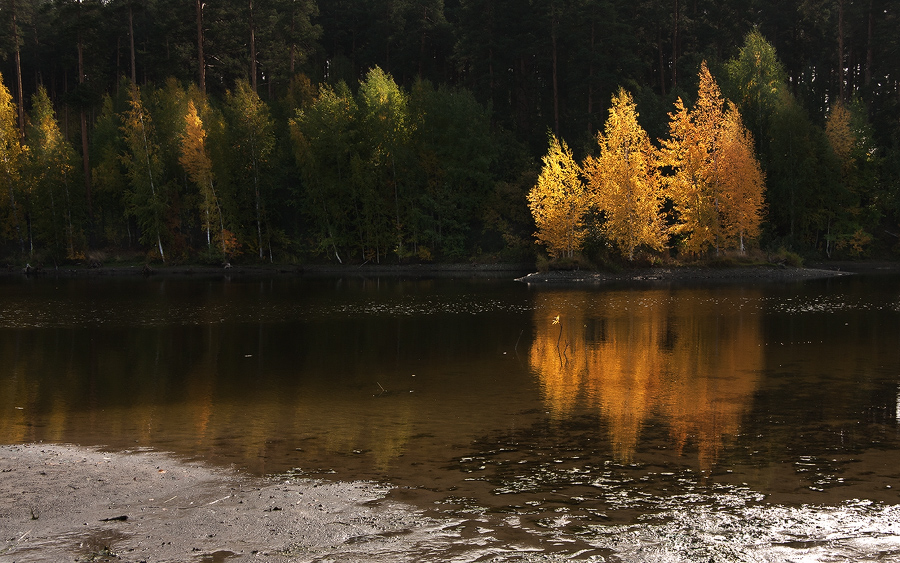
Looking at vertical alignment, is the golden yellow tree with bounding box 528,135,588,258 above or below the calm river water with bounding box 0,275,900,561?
above

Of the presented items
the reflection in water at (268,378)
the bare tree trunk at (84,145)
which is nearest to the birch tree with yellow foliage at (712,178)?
the reflection in water at (268,378)

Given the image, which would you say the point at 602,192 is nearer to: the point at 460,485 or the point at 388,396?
the point at 388,396

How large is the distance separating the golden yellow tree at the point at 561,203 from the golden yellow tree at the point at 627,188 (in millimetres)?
1617

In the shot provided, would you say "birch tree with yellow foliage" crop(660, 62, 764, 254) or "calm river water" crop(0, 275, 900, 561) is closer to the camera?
"calm river water" crop(0, 275, 900, 561)

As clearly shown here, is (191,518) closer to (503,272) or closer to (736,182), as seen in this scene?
(736,182)

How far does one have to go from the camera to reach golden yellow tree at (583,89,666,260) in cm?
5359

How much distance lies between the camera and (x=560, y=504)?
9.27 metres

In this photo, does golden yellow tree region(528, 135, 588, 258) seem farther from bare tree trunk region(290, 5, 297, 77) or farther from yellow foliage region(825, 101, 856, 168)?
bare tree trunk region(290, 5, 297, 77)

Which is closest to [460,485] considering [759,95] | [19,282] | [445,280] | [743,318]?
[743,318]

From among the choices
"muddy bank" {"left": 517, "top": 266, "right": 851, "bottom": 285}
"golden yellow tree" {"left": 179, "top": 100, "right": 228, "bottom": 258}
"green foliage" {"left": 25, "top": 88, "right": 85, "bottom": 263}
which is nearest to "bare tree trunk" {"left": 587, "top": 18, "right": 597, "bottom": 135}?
"muddy bank" {"left": 517, "top": 266, "right": 851, "bottom": 285}

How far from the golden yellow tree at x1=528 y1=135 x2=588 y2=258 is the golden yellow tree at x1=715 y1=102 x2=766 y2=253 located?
372 inches

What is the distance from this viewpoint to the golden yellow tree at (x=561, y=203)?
5475cm

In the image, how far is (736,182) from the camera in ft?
174

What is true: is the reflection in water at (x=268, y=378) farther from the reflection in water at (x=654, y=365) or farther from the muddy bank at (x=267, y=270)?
the muddy bank at (x=267, y=270)
